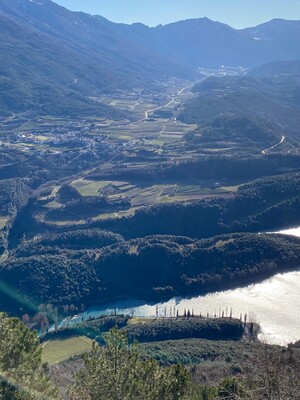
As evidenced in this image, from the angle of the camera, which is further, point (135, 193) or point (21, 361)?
point (135, 193)

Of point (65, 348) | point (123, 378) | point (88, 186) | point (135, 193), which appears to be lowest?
point (88, 186)

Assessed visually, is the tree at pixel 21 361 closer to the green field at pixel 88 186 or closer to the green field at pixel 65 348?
the green field at pixel 65 348

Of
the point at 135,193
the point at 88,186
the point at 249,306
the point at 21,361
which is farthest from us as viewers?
the point at 88,186

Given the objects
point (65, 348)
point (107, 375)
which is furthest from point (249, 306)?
point (107, 375)

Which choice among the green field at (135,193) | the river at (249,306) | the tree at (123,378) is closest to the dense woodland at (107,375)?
the tree at (123,378)

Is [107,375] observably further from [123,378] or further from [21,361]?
[21,361]

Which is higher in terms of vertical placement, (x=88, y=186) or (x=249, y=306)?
(x=249, y=306)

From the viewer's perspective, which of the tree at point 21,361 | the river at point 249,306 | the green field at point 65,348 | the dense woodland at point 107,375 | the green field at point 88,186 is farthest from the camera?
the green field at point 88,186

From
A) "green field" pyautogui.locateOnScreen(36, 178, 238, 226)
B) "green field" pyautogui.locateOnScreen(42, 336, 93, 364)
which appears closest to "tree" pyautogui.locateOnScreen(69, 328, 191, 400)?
"green field" pyautogui.locateOnScreen(42, 336, 93, 364)
